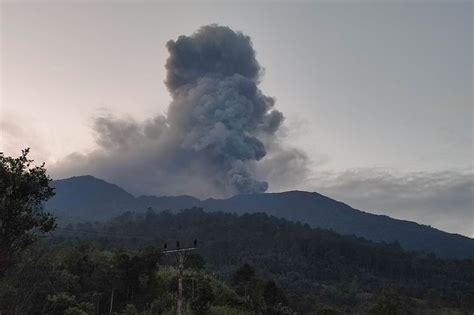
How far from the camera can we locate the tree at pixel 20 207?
2509cm

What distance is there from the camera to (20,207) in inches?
1008

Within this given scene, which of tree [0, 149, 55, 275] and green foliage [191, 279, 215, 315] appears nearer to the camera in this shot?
tree [0, 149, 55, 275]

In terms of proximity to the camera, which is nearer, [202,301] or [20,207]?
[20,207]

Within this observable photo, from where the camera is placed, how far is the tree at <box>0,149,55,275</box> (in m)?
25.1

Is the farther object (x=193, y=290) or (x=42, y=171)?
(x=193, y=290)

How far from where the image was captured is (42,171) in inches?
1049

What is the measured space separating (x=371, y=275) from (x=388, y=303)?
5184 inches

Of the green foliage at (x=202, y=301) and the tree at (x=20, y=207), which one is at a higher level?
the tree at (x=20, y=207)

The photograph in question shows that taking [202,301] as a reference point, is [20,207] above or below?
above

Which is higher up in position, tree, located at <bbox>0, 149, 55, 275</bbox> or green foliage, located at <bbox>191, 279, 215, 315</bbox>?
tree, located at <bbox>0, 149, 55, 275</bbox>

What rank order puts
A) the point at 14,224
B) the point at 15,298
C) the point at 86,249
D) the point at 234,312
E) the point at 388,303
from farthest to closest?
1. the point at 86,249
2. the point at 388,303
3. the point at 234,312
4. the point at 15,298
5. the point at 14,224

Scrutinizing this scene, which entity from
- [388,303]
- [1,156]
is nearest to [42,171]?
[1,156]

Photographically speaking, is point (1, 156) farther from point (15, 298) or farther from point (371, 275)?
point (371, 275)

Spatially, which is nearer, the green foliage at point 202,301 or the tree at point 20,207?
the tree at point 20,207
